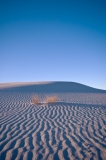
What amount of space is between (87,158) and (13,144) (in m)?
2.03

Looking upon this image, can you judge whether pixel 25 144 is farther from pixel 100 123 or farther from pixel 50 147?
pixel 100 123

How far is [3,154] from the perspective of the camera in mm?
3920

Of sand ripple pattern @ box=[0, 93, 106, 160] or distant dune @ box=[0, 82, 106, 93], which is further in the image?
distant dune @ box=[0, 82, 106, 93]

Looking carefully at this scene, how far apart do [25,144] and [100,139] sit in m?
2.27

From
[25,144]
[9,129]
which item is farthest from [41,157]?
[9,129]

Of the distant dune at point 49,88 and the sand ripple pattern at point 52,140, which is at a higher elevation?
the distant dune at point 49,88

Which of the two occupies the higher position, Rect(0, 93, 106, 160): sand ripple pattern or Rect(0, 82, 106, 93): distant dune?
Rect(0, 82, 106, 93): distant dune

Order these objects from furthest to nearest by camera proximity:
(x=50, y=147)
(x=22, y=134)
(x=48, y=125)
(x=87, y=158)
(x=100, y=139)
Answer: (x=48, y=125), (x=22, y=134), (x=100, y=139), (x=50, y=147), (x=87, y=158)

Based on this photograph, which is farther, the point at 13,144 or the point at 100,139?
the point at 100,139

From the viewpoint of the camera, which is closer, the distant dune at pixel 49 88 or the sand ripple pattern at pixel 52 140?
the sand ripple pattern at pixel 52 140

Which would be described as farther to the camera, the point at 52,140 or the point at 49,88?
the point at 49,88

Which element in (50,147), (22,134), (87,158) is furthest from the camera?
(22,134)

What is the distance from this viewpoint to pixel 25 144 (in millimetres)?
4531

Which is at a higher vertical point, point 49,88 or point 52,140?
point 49,88
